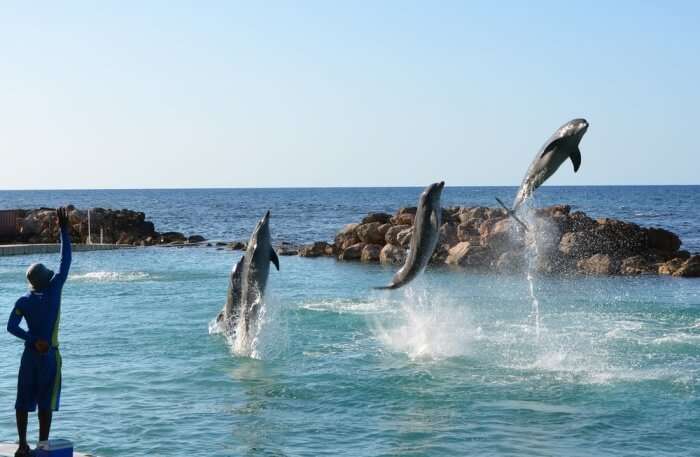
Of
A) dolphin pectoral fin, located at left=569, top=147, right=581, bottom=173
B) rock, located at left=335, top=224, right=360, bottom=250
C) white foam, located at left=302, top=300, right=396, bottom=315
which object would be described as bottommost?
white foam, located at left=302, top=300, right=396, bottom=315

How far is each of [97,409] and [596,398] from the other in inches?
282

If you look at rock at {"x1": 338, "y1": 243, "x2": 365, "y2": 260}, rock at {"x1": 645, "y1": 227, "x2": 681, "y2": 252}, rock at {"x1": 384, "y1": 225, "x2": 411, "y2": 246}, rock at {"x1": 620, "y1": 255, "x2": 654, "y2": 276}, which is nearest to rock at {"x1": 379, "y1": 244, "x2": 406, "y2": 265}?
rock at {"x1": 384, "y1": 225, "x2": 411, "y2": 246}

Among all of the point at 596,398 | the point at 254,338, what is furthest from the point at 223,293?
the point at 596,398

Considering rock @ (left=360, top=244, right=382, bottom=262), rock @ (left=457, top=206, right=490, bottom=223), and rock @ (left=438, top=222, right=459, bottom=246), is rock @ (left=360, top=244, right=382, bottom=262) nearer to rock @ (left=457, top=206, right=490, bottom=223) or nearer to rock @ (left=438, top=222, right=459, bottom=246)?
rock @ (left=438, top=222, right=459, bottom=246)

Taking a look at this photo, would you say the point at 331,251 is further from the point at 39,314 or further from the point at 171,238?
the point at 39,314

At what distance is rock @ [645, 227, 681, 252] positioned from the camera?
36.6 metres

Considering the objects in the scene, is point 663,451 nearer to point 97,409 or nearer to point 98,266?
point 97,409

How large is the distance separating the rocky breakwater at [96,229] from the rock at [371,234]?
1247 centimetres

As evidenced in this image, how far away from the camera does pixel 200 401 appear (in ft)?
45.6

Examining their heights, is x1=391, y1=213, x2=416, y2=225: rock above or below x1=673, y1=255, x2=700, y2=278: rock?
above

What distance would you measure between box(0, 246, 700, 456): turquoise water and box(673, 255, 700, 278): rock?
459 centimetres

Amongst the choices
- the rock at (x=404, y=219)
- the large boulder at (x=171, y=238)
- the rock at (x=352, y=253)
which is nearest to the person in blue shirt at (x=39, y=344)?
the rock at (x=352, y=253)

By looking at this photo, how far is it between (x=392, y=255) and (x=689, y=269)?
1195 cm

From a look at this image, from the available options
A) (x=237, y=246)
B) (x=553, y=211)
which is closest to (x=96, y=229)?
(x=237, y=246)
